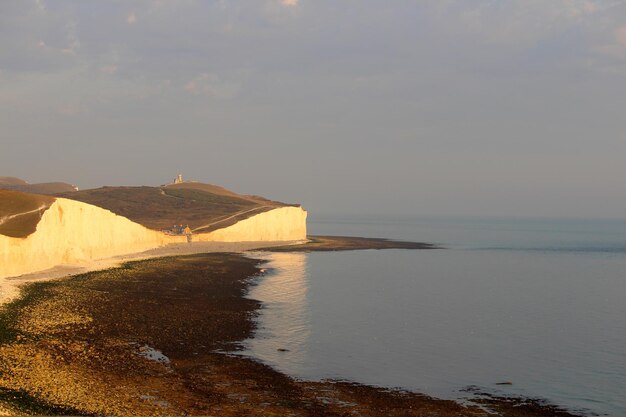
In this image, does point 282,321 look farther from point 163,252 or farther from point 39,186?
point 39,186

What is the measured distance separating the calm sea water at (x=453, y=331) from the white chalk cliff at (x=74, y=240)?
56.8 feet

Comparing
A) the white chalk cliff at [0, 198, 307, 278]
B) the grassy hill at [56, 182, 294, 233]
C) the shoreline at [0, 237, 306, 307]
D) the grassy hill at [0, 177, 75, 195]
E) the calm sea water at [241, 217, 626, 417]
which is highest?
the grassy hill at [0, 177, 75, 195]

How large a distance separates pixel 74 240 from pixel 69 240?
6.12 ft

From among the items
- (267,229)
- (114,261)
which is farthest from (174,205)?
(114,261)

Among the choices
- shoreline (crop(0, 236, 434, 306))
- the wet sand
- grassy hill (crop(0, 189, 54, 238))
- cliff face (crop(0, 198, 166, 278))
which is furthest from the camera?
grassy hill (crop(0, 189, 54, 238))

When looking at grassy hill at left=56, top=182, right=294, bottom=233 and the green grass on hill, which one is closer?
grassy hill at left=56, top=182, right=294, bottom=233

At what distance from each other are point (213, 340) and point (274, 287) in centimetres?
2400

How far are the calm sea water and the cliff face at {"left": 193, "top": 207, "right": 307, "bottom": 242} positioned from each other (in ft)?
125

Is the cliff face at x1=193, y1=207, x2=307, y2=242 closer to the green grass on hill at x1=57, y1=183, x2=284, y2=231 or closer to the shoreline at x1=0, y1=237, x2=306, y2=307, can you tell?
the shoreline at x1=0, y1=237, x2=306, y2=307

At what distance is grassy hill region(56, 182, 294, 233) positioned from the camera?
11375 cm

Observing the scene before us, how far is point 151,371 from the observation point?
74.1 feet

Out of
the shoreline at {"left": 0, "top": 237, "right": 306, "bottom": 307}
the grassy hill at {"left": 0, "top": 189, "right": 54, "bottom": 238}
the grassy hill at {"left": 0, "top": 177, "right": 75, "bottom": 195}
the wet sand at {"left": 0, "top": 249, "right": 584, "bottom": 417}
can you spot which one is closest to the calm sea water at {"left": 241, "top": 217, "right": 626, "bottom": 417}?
the wet sand at {"left": 0, "top": 249, "right": 584, "bottom": 417}

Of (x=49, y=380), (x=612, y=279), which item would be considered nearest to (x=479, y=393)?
(x=49, y=380)

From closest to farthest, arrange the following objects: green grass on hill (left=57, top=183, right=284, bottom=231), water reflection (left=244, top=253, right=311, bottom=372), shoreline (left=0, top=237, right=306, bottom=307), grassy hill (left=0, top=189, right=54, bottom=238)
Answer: water reflection (left=244, top=253, right=311, bottom=372) < shoreline (left=0, top=237, right=306, bottom=307) < grassy hill (left=0, top=189, right=54, bottom=238) < green grass on hill (left=57, top=183, right=284, bottom=231)
